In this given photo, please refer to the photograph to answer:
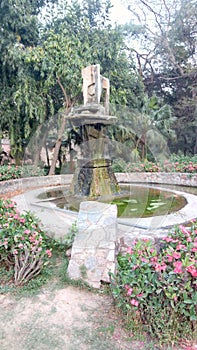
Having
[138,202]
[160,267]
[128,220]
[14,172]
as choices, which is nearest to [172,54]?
[14,172]

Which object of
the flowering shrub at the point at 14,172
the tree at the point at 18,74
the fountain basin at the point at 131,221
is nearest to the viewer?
the fountain basin at the point at 131,221

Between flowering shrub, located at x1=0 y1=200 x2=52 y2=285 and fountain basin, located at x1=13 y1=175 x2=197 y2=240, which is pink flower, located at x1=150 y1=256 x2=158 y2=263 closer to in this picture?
fountain basin, located at x1=13 y1=175 x2=197 y2=240

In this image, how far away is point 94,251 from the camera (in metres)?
2.71

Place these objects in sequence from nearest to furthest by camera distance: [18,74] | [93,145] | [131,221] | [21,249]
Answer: [21,249]
[131,221]
[93,145]
[18,74]

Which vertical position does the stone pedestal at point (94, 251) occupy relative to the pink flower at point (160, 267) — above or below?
below

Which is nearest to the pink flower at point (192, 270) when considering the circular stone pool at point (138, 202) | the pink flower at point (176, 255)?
the pink flower at point (176, 255)

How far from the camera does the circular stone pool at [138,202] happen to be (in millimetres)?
4438

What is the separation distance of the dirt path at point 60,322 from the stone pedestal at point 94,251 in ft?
0.60

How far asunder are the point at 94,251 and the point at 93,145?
11.1ft

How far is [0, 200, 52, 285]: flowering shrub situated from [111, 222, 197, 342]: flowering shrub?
1031 millimetres

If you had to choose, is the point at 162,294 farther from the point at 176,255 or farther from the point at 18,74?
the point at 18,74

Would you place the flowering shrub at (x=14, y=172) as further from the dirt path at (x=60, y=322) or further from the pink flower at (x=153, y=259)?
the pink flower at (x=153, y=259)

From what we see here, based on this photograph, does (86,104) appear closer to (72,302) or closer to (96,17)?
(72,302)

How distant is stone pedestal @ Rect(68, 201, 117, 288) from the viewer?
264cm
